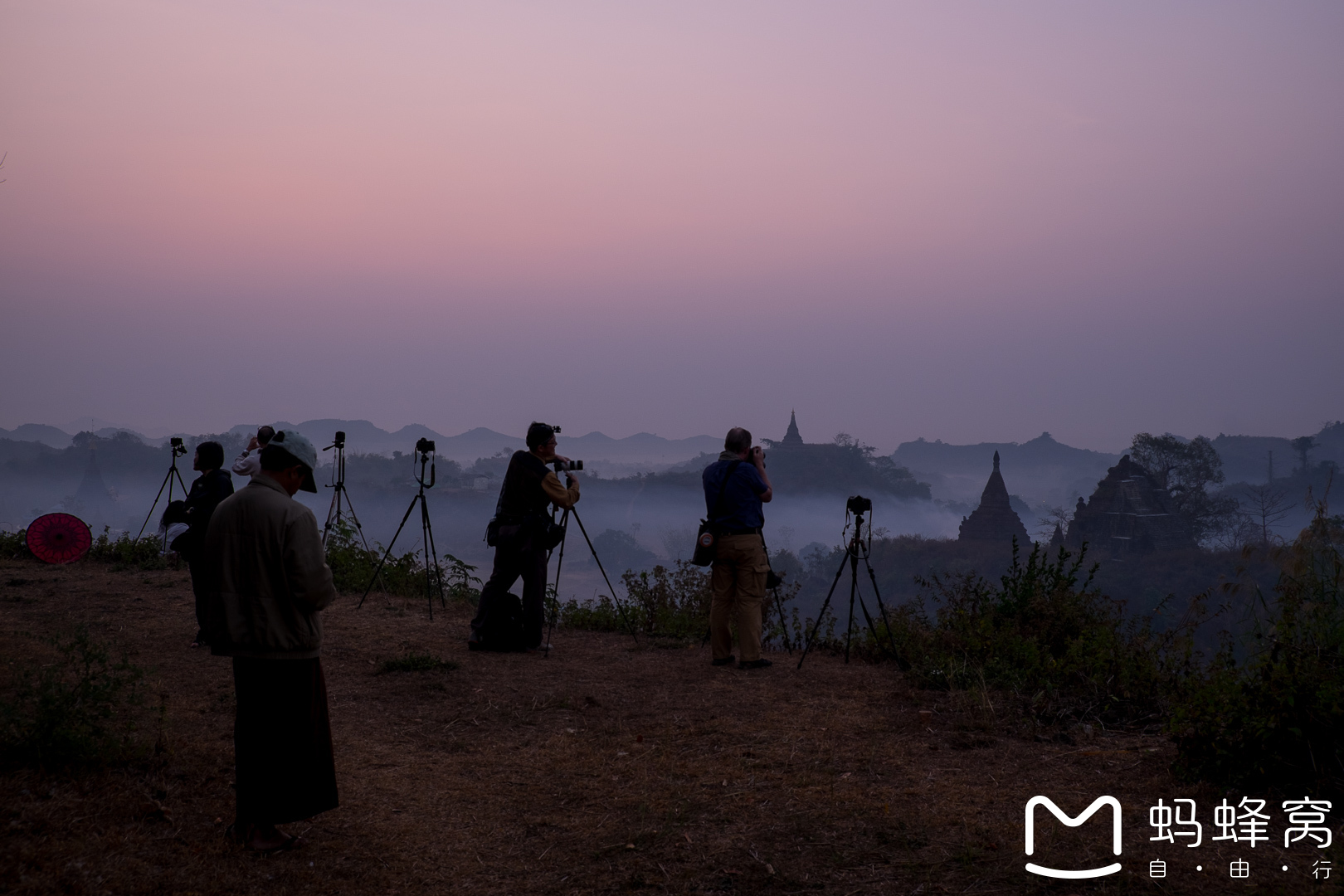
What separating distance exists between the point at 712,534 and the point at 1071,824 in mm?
3808

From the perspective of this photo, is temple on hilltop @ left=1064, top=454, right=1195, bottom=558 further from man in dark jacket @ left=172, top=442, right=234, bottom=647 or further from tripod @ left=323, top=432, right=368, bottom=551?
man in dark jacket @ left=172, top=442, right=234, bottom=647

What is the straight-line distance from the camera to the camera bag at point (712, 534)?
23.8 ft

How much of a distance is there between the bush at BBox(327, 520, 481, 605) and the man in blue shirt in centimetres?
347

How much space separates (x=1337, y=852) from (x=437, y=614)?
785 centimetres

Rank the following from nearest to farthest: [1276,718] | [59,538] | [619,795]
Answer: [1276,718] → [619,795] → [59,538]

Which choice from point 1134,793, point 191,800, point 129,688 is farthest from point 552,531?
point 1134,793

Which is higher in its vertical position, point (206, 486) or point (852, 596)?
point (206, 486)

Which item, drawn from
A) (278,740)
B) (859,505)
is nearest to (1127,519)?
(859,505)

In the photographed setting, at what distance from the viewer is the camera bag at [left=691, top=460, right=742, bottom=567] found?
7.27m

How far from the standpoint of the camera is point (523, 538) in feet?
24.5

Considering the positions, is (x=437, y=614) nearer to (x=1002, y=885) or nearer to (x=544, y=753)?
(x=544, y=753)

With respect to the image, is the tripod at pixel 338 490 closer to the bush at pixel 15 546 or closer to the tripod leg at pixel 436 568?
the tripod leg at pixel 436 568

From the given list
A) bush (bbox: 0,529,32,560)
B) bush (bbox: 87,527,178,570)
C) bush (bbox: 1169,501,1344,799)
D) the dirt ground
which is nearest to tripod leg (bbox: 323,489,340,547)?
bush (bbox: 87,527,178,570)

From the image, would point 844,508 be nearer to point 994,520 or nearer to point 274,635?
point 994,520
